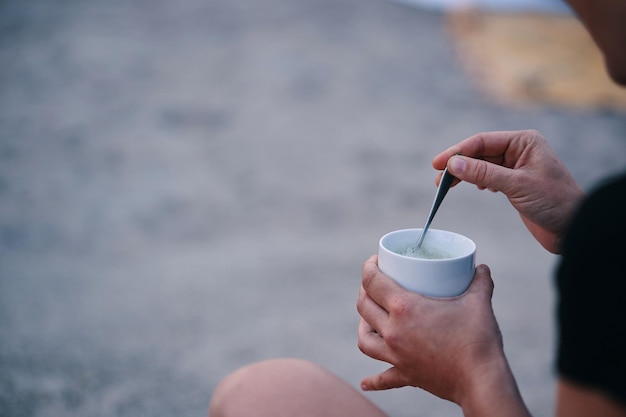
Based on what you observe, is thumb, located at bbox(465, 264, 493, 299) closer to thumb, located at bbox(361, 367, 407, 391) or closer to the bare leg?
thumb, located at bbox(361, 367, 407, 391)

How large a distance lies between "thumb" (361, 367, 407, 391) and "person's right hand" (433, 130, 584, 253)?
0.47m

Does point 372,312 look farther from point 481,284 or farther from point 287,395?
point 287,395

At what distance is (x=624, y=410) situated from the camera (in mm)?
698

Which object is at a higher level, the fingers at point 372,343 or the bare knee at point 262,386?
the fingers at point 372,343

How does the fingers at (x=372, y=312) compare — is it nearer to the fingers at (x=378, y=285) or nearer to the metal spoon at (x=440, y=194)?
the fingers at (x=378, y=285)

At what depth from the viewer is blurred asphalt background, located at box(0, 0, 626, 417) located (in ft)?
10.00

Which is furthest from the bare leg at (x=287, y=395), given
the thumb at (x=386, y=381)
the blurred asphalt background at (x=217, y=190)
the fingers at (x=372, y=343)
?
the blurred asphalt background at (x=217, y=190)

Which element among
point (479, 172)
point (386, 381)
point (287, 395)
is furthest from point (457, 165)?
point (287, 395)

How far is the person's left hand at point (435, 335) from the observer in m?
1.01

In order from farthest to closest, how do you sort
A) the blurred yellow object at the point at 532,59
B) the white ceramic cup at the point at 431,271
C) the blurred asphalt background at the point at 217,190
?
the blurred yellow object at the point at 532,59 < the blurred asphalt background at the point at 217,190 < the white ceramic cup at the point at 431,271

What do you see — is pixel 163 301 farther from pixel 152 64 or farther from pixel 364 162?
pixel 152 64

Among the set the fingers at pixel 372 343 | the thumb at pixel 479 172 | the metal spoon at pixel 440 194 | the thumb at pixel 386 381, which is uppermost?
the thumb at pixel 479 172

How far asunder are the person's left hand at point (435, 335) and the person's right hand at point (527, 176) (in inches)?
9.3

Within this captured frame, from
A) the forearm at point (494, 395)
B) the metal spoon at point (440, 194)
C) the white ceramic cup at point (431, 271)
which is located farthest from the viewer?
the metal spoon at point (440, 194)
